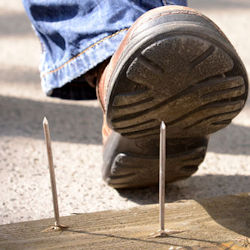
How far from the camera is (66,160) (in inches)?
55.9

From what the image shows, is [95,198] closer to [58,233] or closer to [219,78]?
[58,233]

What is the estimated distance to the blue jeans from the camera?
109 cm

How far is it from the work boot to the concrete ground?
26 centimetres

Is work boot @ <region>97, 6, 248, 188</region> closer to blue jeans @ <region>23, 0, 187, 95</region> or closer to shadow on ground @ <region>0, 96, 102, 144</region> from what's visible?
blue jeans @ <region>23, 0, 187, 95</region>

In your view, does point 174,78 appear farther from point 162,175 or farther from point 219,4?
point 219,4

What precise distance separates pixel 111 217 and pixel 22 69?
1300 millimetres

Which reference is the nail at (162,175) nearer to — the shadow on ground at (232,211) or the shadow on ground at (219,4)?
the shadow on ground at (232,211)

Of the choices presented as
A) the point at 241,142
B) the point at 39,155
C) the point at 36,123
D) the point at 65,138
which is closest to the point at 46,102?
the point at 36,123

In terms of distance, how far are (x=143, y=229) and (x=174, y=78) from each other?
0.81 feet

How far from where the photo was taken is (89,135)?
1.59m

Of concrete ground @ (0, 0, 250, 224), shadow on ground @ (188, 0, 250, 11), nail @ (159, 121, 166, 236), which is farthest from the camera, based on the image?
shadow on ground @ (188, 0, 250, 11)

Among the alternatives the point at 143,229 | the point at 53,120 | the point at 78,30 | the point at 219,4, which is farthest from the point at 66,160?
the point at 219,4

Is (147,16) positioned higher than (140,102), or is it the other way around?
(147,16)

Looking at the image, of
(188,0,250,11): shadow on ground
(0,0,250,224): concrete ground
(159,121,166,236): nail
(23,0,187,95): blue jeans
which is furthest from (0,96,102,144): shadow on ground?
(188,0,250,11): shadow on ground
